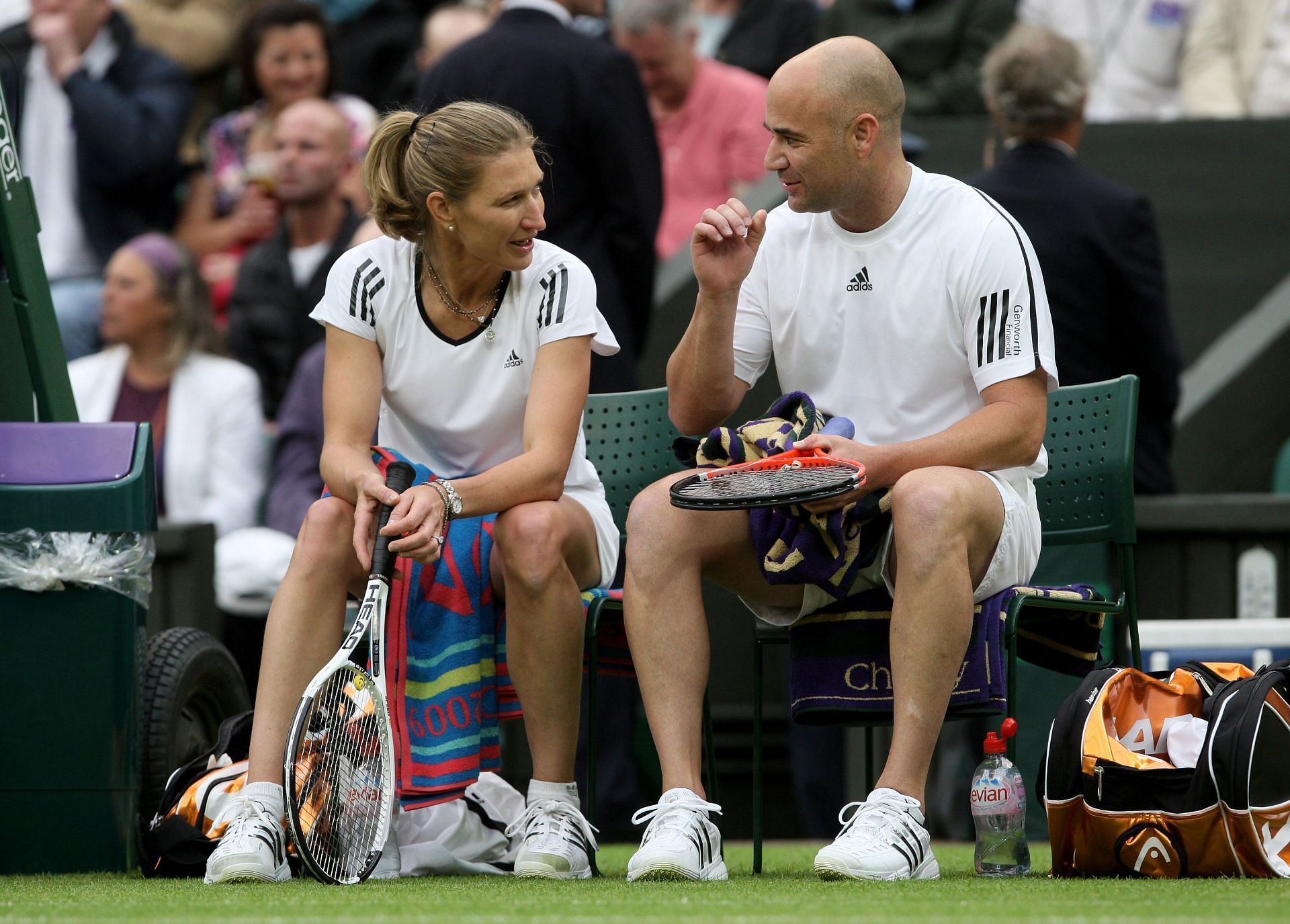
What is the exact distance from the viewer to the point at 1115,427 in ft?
13.1

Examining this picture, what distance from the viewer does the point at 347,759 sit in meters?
3.27

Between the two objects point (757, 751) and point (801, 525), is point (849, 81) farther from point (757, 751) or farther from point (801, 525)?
point (757, 751)

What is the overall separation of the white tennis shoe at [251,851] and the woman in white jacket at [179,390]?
9.72 feet

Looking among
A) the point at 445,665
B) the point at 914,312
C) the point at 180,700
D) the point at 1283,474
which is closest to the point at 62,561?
the point at 180,700

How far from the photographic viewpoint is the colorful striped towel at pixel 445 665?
140 inches

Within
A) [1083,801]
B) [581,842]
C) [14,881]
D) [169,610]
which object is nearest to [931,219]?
[1083,801]

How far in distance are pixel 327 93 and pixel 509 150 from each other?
12.4ft

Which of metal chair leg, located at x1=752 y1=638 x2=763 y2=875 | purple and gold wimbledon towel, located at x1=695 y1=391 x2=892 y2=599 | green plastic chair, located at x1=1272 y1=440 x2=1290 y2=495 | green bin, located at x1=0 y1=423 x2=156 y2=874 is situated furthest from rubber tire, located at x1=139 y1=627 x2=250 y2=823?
green plastic chair, located at x1=1272 y1=440 x2=1290 y2=495

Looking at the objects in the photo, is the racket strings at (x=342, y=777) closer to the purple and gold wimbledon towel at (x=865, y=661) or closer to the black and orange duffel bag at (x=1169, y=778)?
the purple and gold wimbledon towel at (x=865, y=661)

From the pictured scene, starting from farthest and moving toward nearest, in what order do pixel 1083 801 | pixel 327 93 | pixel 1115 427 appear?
1. pixel 327 93
2. pixel 1115 427
3. pixel 1083 801

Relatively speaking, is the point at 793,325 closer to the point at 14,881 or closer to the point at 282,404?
the point at 14,881

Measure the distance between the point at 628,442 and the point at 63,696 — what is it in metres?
1.30

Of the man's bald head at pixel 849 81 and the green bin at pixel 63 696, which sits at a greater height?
the man's bald head at pixel 849 81

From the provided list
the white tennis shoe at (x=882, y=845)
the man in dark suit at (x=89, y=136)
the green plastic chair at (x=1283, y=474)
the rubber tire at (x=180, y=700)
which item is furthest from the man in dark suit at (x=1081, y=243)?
the man in dark suit at (x=89, y=136)
